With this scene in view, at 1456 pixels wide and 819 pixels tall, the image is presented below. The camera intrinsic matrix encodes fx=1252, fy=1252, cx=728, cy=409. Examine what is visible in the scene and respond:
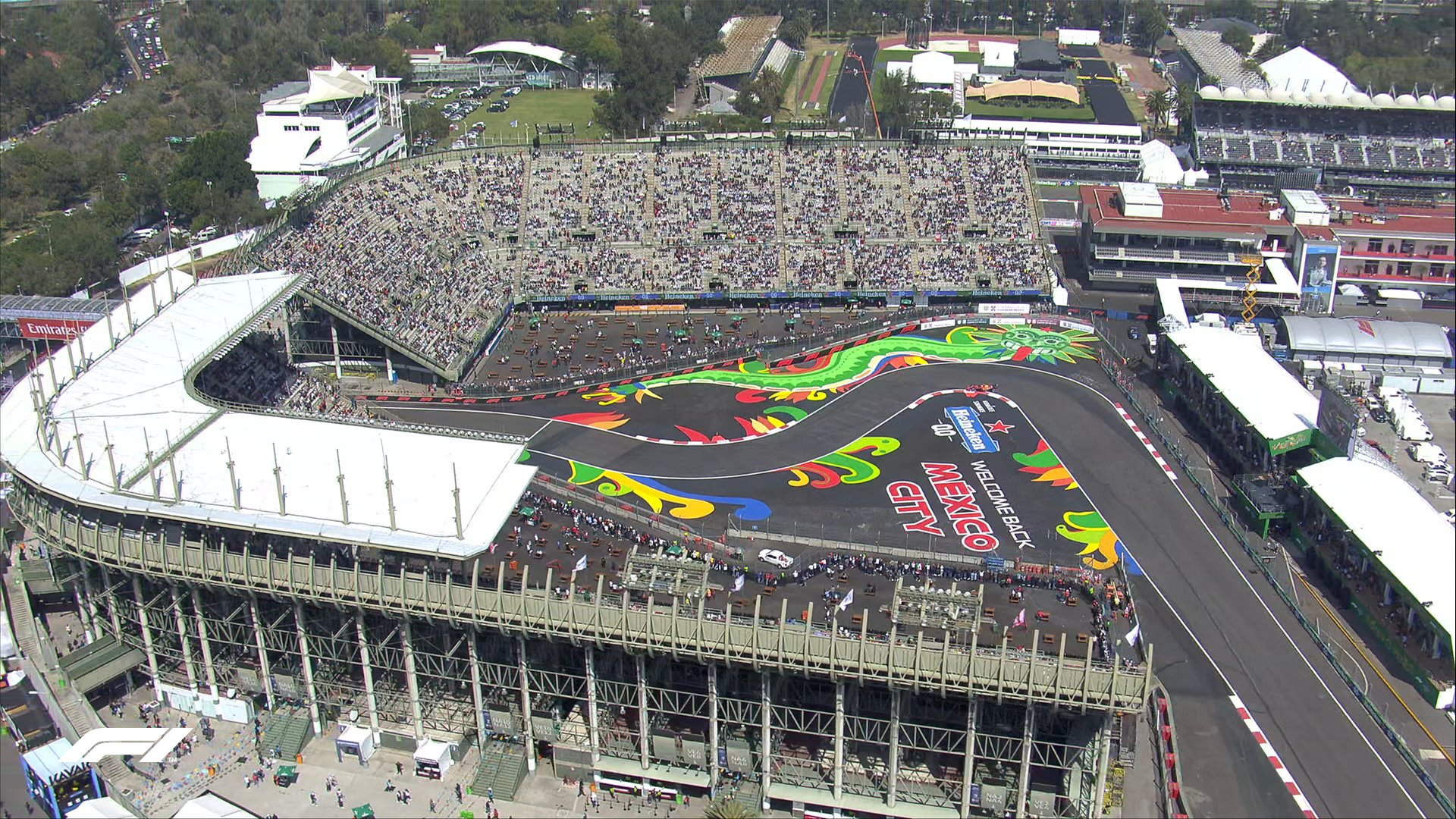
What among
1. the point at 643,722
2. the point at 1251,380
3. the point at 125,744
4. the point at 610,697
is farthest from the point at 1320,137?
the point at 125,744

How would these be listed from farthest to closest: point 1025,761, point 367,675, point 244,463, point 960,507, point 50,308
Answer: point 50,308
point 960,507
point 244,463
point 367,675
point 1025,761

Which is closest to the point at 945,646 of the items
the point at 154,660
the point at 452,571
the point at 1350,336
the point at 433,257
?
the point at 452,571

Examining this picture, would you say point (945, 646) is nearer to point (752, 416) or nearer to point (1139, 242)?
point (752, 416)

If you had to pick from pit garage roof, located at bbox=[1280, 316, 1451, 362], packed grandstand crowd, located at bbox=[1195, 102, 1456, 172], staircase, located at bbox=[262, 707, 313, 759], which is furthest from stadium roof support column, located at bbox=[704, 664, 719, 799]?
packed grandstand crowd, located at bbox=[1195, 102, 1456, 172]

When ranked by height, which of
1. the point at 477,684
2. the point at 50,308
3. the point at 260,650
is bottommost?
the point at 477,684

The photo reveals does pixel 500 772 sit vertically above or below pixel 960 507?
below

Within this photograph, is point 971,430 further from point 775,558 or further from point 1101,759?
→ point 1101,759

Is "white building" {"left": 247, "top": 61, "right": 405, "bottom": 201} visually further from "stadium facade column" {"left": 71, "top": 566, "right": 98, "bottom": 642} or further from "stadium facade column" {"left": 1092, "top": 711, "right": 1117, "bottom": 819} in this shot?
"stadium facade column" {"left": 1092, "top": 711, "right": 1117, "bottom": 819}

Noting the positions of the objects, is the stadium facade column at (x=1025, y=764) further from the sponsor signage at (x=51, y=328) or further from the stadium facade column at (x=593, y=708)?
the sponsor signage at (x=51, y=328)
